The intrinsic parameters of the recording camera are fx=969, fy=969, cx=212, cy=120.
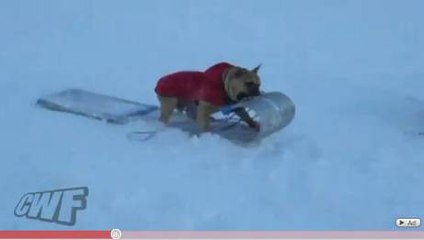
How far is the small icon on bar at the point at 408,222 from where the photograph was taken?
2.86 m

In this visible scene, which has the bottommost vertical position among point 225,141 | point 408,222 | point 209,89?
point 408,222

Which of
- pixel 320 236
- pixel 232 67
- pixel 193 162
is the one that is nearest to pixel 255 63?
pixel 232 67

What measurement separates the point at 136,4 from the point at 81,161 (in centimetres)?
49

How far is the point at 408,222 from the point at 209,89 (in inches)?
27.9

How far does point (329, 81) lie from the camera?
2873 millimetres

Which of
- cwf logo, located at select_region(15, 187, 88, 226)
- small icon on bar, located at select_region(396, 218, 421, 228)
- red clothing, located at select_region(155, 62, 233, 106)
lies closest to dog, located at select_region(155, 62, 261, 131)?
red clothing, located at select_region(155, 62, 233, 106)

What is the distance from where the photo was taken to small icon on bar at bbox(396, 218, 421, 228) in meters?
2.86

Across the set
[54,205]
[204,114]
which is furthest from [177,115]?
[54,205]

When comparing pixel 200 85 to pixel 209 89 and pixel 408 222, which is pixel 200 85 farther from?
pixel 408 222

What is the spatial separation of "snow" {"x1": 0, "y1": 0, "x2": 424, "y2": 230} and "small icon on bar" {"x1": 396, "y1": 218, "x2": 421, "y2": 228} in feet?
0.05

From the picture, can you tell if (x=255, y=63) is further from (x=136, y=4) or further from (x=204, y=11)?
(x=136, y=4)

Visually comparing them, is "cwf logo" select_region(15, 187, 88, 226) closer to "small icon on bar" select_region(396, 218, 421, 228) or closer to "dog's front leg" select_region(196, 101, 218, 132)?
"dog's front leg" select_region(196, 101, 218, 132)

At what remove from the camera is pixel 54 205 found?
9.50ft

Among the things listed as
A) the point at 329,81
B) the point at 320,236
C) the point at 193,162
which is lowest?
the point at 320,236
